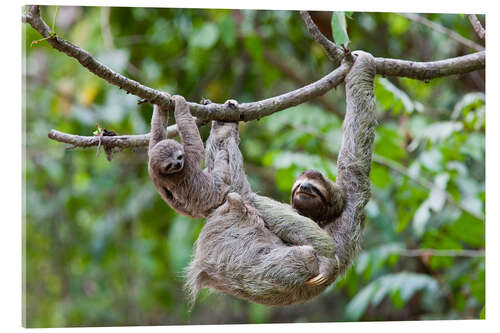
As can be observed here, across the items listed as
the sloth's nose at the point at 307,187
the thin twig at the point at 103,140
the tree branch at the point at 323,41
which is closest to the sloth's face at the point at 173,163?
the thin twig at the point at 103,140

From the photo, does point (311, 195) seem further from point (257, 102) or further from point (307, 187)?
point (257, 102)

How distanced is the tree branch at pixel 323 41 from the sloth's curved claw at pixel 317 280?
181cm

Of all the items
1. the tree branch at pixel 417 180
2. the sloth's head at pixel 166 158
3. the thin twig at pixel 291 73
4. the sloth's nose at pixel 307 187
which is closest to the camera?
the sloth's head at pixel 166 158

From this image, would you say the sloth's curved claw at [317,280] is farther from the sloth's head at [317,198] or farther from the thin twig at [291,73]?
the thin twig at [291,73]

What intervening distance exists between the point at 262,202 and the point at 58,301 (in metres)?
5.19

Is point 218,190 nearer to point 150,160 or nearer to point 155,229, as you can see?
point 150,160

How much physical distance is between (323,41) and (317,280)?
1861mm

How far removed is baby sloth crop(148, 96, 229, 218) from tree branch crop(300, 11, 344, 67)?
1130mm

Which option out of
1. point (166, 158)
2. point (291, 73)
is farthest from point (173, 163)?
point (291, 73)

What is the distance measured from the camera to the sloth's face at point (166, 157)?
167 inches

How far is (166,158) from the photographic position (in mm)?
4250

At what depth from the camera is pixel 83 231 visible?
952cm

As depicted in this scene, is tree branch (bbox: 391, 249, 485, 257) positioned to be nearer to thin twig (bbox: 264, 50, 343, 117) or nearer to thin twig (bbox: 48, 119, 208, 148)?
thin twig (bbox: 264, 50, 343, 117)

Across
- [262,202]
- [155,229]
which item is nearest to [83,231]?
[155,229]
